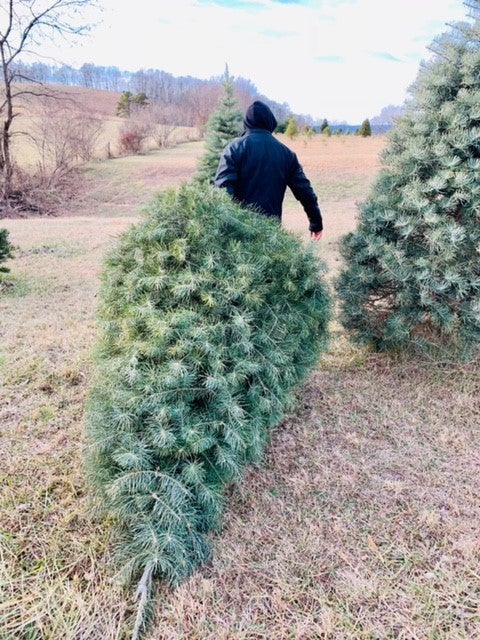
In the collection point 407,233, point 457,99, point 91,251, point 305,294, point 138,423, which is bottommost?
point 91,251

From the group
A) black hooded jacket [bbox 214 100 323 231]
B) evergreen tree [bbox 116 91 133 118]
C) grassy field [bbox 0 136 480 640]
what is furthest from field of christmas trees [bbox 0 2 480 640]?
evergreen tree [bbox 116 91 133 118]

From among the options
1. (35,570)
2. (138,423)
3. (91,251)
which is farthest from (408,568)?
(91,251)

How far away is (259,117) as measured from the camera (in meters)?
2.82

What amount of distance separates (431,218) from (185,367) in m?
1.81

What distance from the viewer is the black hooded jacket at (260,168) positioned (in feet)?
8.93

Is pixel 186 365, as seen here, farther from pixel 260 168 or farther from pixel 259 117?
pixel 259 117

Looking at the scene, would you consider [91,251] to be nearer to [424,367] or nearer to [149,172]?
[424,367]

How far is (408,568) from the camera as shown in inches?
62.9

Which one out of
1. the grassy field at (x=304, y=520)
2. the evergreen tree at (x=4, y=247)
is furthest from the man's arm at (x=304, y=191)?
the evergreen tree at (x=4, y=247)

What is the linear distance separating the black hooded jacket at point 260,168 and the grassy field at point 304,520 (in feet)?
3.71

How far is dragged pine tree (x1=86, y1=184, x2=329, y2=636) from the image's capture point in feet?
5.03

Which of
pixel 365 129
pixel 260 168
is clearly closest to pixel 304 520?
pixel 260 168

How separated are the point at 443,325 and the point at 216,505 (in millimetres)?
1860

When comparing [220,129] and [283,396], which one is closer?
[283,396]
